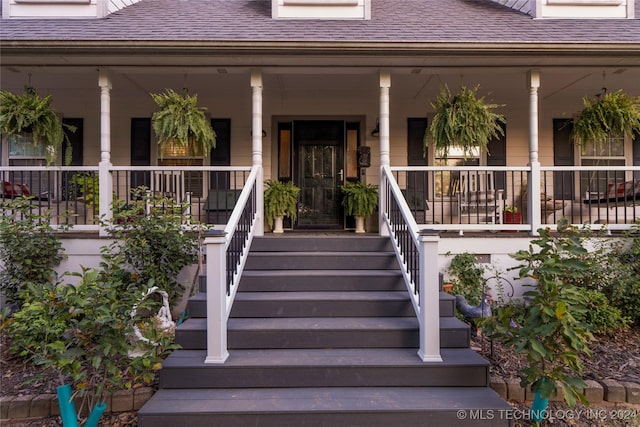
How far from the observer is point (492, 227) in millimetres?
4504

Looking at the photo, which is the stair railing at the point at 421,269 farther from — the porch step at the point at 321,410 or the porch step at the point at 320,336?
the porch step at the point at 321,410

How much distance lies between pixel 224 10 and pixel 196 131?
2.55 m

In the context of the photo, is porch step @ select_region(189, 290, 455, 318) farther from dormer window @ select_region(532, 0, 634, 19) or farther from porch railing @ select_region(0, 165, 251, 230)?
dormer window @ select_region(532, 0, 634, 19)

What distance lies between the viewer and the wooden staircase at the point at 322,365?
2416 mm

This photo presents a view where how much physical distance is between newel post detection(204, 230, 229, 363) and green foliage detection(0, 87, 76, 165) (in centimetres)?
301

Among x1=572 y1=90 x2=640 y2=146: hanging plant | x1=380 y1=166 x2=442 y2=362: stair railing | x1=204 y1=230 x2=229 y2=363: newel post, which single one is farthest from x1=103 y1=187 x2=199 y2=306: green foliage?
x1=572 y1=90 x2=640 y2=146: hanging plant

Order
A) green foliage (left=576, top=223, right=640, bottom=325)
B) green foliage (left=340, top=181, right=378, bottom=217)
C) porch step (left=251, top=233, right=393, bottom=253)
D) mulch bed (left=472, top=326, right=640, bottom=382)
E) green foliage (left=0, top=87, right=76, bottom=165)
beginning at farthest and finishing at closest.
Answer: green foliage (left=340, top=181, right=378, bottom=217), green foliage (left=0, top=87, right=76, bottom=165), porch step (left=251, top=233, right=393, bottom=253), green foliage (left=576, top=223, right=640, bottom=325), mulch bed (left=472, top=326, right=640, bottom=382)

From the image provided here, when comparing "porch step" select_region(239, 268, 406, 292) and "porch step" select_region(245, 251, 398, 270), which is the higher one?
"porch step" select_region(245, 251, 398, 270)

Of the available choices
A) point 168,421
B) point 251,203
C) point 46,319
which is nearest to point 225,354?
point 168,421

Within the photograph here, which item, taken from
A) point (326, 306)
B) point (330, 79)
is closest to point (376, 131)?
point (330, 79)

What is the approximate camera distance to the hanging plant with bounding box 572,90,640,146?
463cm

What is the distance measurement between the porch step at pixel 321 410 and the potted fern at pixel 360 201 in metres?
3.17

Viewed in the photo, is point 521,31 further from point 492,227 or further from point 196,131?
point 196,131

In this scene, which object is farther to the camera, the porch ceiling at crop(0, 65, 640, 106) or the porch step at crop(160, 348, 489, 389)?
the porch ceiling at crop(0, 65, 640, 106)
